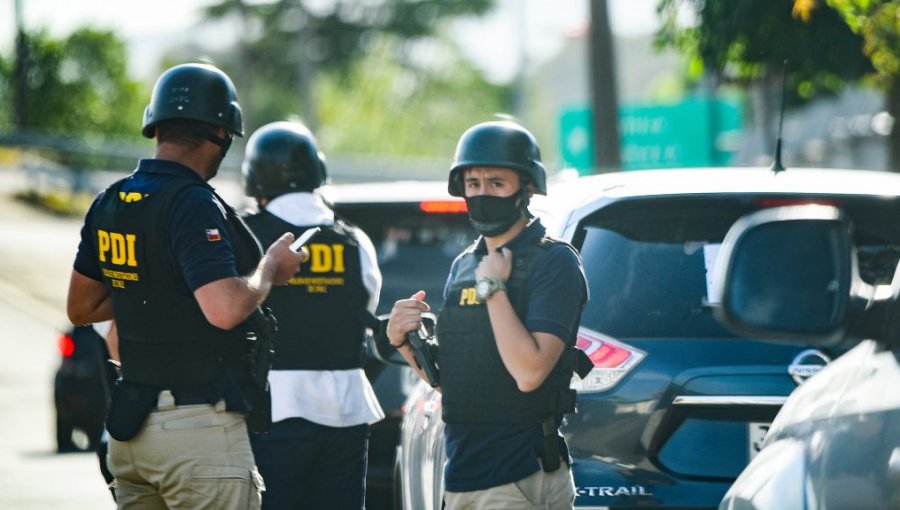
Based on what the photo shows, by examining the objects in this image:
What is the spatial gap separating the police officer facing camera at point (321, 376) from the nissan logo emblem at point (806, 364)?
1549mm

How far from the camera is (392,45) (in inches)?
2218

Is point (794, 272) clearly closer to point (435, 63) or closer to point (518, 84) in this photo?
point (518, 84)

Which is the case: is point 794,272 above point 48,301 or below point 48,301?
above

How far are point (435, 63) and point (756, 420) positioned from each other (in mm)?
61719

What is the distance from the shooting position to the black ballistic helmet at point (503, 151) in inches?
184

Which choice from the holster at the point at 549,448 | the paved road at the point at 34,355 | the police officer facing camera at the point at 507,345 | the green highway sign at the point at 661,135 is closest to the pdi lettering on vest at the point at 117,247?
the police officer facing camera at the point at 507,345

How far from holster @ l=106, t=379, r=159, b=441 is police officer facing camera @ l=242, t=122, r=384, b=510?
1331 millimetres

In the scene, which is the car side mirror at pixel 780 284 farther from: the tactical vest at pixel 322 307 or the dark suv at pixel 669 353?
the tactical vest at pixel 322 307

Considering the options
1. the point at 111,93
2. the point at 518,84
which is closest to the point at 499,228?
the point at 518,84

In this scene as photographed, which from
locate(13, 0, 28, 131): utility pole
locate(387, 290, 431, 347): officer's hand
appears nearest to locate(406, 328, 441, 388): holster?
locate(387, 290, 431, 347): officer's hand

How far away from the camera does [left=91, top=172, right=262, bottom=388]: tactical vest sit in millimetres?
4531

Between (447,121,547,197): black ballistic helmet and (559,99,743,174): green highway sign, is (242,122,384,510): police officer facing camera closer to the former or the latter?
(447,121,547,197): black ballistic helmet

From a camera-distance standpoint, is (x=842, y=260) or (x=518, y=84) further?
(x=518, y=84)

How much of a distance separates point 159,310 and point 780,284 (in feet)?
5.47
